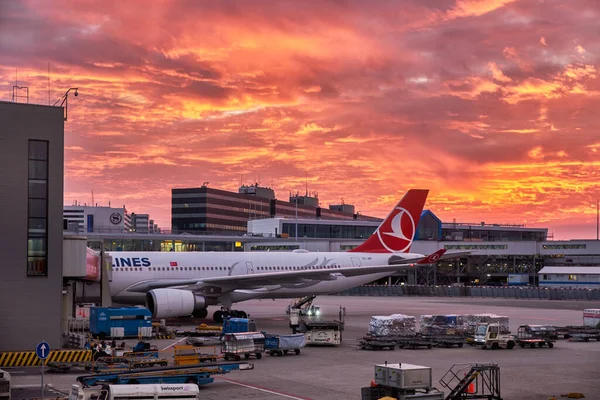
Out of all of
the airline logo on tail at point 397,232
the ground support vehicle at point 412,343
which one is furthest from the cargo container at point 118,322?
the airline logo on tail at point 397,232

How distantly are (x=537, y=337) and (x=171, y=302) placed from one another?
21.3 metres

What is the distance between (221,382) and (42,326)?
10089mm

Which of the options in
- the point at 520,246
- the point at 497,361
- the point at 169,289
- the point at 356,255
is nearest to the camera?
the point at 497,361

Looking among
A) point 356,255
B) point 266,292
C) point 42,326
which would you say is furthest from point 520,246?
point 42,326

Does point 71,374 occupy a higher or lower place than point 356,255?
lower

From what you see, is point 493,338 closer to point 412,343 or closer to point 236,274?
point 412,343

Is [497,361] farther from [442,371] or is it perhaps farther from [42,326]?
[42,326]

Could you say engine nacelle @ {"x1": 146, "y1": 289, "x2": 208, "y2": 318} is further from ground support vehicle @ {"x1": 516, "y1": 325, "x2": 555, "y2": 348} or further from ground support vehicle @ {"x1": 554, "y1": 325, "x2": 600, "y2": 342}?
ground support vehicle @ {"x1": 554, "y1": 325, "x2": 600, "y2": 342}

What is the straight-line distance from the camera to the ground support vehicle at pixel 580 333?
142 feet

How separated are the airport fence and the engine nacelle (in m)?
53.7

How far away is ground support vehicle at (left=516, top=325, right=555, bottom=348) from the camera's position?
39.9 meters

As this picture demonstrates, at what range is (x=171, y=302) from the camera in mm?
47969

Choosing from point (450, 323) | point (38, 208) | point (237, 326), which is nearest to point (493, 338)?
point (450, 323)

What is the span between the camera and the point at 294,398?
24641 mm
